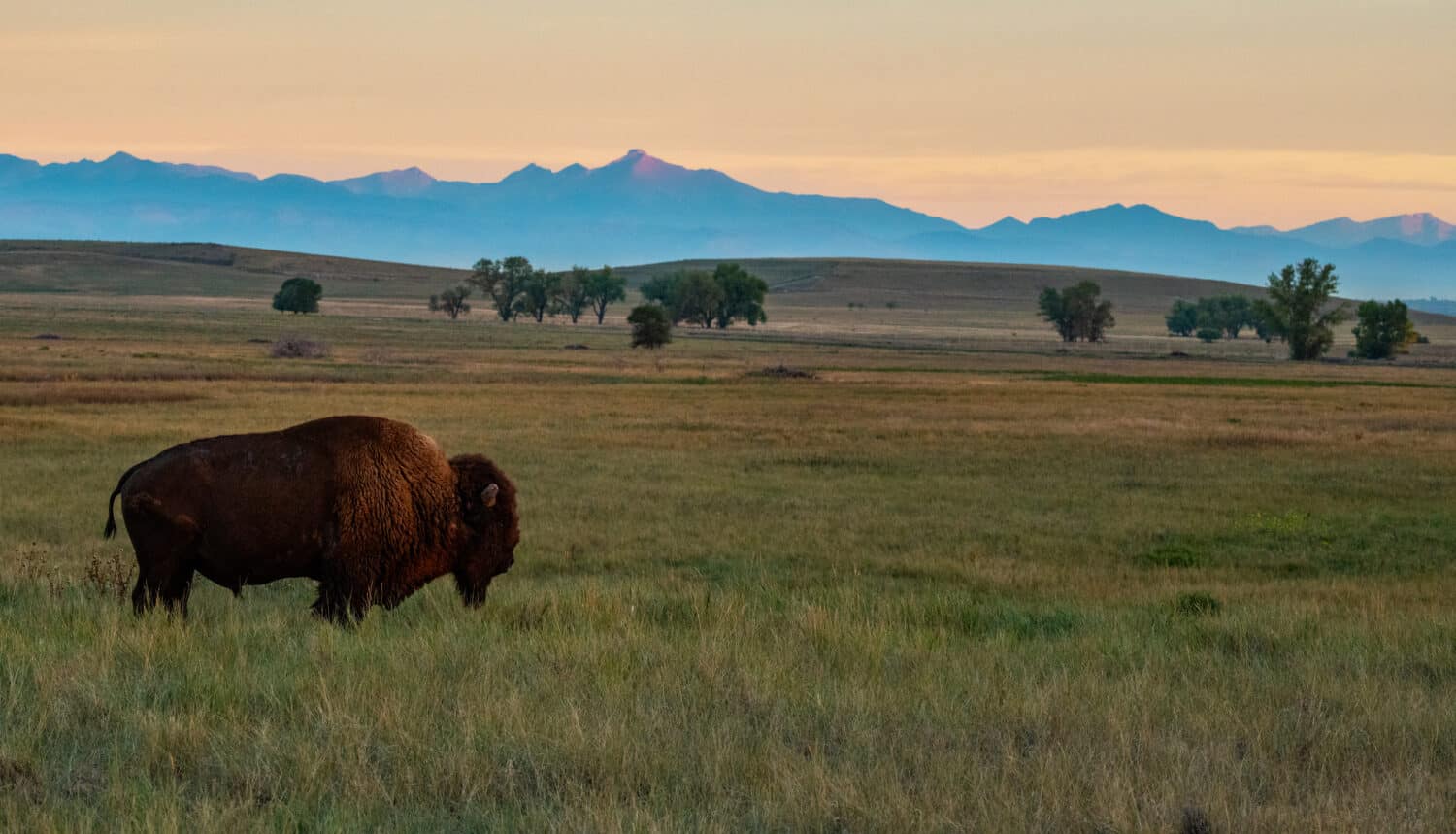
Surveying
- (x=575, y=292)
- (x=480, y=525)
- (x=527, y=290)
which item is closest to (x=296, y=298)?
(x=527, y=290)

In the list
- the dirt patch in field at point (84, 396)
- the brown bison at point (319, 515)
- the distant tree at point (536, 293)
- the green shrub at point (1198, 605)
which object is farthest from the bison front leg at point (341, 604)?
the distant tree at point (536, 293)

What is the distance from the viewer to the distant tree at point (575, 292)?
5989 inches

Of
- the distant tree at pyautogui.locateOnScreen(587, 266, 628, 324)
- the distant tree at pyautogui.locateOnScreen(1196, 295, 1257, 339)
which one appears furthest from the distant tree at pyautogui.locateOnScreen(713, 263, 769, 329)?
the distant tree at pyautogui.locateOnScreen(1196, 295, 1257, 339)

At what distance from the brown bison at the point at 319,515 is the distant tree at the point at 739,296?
13206 cm

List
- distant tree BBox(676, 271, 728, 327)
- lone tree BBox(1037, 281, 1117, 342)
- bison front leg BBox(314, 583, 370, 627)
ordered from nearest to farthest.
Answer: bison front leg BBox(314, 583, 370, 627), lone tree BBox(1037, 281, 1117, 342), distant tree BBox(676, 271, 728, 327)

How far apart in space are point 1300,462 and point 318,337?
223ft

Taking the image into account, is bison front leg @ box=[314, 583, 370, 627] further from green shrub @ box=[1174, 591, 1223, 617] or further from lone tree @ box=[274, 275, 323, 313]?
lone tree @ box=[274, 275, 323, 313]

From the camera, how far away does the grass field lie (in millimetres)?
5354

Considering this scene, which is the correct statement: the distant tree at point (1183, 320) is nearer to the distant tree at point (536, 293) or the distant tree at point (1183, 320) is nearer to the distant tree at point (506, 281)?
the distant tree at point (536, 293)

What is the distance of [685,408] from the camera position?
38531 millimetres

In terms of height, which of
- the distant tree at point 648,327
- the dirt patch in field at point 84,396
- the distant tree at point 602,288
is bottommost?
the dirt patch in field at point 84,396

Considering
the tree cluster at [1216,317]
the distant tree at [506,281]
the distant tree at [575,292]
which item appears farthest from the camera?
the tree cluster at [1216,317]

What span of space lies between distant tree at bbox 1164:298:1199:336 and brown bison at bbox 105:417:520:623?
6475 inches

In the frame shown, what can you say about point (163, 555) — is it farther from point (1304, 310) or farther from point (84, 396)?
point (1304, 310)
